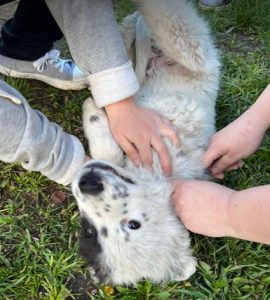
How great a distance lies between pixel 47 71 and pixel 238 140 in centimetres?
128

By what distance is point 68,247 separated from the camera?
7.75ft

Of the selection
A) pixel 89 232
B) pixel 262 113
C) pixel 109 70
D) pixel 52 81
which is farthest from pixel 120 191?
pixel 52 81

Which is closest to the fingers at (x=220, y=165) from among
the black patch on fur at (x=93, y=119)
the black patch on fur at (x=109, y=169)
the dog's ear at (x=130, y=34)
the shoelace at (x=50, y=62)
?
the black patch on fur at (x=109, y=169)

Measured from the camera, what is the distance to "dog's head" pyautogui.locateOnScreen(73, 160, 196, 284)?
2025 millimetres

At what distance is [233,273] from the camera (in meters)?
2.26

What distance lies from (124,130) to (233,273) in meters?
0.80

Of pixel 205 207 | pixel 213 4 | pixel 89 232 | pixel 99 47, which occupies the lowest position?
pixel 213 4

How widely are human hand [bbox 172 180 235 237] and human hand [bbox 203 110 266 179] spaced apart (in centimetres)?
27

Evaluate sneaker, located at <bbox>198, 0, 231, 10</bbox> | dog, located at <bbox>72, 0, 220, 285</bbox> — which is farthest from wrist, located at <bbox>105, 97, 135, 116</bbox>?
sneaker, located at <bbox>198, 0, 231, 10</bbox>

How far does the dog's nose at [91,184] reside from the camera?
198cm

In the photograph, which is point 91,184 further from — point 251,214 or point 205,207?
point 251,214

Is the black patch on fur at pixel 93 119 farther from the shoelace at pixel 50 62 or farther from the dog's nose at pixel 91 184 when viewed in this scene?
the shoelace at pixel 50 62

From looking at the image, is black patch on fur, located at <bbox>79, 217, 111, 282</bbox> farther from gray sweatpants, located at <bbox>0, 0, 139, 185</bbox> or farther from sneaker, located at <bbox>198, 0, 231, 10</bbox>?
sneaker, located at <bbox>198, 0, 231, 10</bbox>

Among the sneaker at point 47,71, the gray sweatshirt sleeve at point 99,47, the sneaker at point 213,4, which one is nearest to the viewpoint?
the gray sweatshirt sleeve at point 99,47
